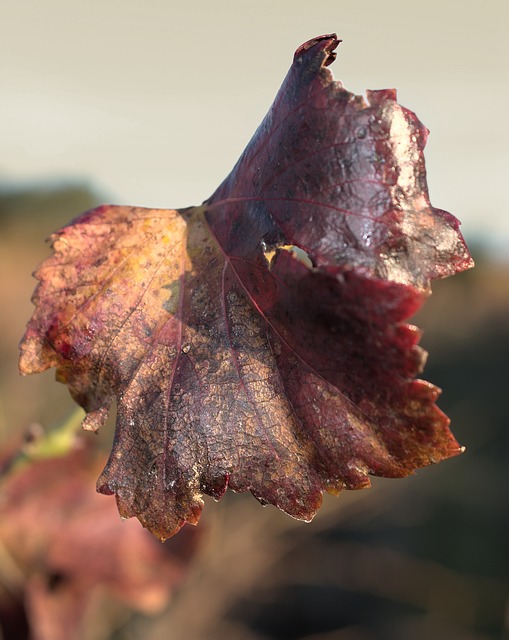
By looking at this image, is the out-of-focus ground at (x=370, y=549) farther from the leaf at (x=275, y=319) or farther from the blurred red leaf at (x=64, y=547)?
the leaf at (x=275, y=319)

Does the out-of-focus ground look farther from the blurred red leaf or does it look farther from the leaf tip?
the leaf tip

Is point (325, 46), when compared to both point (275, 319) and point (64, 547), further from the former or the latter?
point (64, 547)

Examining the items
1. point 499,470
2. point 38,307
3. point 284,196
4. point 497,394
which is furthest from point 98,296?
point 497,394

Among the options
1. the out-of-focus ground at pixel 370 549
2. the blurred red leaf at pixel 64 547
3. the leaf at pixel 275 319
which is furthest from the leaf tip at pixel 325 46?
the out-of-focus ground at pixel 370 549

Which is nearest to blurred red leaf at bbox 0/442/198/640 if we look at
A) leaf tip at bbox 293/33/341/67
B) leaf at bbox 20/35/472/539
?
leaf at bbox 20/35/472/539

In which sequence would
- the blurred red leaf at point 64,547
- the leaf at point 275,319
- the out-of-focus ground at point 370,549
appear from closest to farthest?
the leaf at point 275,319 → the blurred red leaf at point 64,547 → the out-of-focus ground at point 370,549

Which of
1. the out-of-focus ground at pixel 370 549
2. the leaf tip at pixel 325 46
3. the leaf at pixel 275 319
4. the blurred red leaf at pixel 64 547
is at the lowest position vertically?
the out-of-focus ground at pixel 370 549

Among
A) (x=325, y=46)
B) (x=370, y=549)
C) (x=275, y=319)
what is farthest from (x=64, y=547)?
(x=370, y=549)

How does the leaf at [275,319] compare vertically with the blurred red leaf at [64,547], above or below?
above
